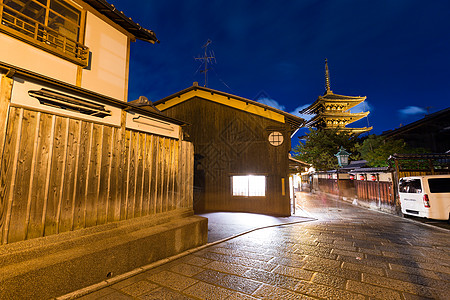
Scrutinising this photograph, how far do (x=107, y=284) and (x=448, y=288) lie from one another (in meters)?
6.09

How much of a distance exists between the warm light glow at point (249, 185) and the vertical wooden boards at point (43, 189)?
997 cm

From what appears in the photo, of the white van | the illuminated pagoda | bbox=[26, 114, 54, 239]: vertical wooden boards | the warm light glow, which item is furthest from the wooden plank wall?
the illuminated pagoda

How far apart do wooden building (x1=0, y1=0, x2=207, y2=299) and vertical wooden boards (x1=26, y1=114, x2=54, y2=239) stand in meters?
0.01

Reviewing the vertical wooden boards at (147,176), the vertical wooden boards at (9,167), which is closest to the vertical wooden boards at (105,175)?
the vertical wooden boards at (147,176)

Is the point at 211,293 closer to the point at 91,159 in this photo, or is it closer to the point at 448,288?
the point at 91,159

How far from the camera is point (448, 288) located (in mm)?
3488

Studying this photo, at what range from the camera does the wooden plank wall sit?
10.1 ft

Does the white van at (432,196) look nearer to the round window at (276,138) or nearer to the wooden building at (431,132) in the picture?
the round window at (276,138)

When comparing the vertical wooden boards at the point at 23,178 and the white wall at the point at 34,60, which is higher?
the white wall at the point at 34,60

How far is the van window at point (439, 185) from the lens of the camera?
8523 mm

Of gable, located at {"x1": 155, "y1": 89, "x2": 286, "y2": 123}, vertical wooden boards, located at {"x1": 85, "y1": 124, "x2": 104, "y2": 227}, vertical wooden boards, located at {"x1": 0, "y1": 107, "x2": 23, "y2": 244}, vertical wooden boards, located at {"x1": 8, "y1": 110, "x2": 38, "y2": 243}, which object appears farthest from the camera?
gable, located at {"x1": 155, "y1": 89, "x2": 286, "y2": 123}

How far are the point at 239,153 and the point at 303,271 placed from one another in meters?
8.85

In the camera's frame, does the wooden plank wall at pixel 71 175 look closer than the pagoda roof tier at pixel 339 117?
Yes

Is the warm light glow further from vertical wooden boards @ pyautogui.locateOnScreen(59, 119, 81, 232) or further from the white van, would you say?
vertical wooden boards @ pyautogui.locateOnScreen(59, 119, 81, 232)
